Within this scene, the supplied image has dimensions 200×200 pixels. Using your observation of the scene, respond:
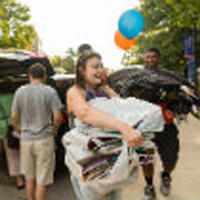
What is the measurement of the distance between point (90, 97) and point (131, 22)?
4.76 m

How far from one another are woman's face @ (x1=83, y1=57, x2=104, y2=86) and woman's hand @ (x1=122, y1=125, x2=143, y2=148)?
0.52 metres

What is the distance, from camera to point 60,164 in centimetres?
581

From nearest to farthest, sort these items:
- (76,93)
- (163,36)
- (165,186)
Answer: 1. (76,93)
2. (165,186)
3. (163,36)

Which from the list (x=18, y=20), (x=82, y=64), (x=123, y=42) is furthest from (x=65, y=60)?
(x=82, y=64)

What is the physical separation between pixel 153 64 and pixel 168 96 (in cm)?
54

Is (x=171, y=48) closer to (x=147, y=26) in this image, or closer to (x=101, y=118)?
(x=147, y=26)

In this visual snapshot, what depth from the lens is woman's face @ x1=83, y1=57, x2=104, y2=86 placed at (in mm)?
2197

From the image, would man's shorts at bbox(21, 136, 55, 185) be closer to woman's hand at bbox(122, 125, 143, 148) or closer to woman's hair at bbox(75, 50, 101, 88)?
woman's hair at bbox(75, 50, 101, 88)

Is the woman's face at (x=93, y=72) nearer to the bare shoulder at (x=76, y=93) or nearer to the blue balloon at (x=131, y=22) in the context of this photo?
the bare shoulder at (x=76, y=93)

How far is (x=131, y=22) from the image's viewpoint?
667cm

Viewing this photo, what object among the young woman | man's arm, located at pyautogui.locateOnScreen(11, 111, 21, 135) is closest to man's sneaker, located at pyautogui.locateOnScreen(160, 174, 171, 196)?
man's arm, located at pyautogui.locateOnScreen(11, 111, 21, 135)

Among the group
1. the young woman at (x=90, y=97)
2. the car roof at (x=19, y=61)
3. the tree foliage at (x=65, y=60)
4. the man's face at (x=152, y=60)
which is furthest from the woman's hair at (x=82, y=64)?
the tree foliage at (x=65, y=60)

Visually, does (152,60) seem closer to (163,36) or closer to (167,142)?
(167,142)

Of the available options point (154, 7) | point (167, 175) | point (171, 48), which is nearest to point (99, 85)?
point (167, 175)
